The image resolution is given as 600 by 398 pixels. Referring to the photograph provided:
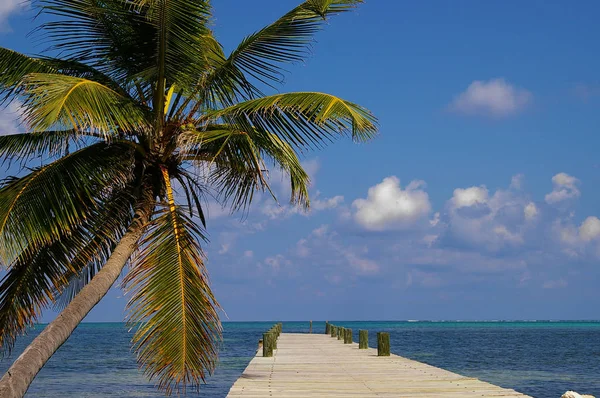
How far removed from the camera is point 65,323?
28.7 feet

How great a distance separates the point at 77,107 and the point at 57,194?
5.61ft

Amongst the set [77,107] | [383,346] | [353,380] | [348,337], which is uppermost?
[77,107]

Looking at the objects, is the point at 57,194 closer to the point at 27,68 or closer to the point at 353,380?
the point at 27,68

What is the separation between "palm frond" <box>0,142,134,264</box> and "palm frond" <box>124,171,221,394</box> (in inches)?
42.4

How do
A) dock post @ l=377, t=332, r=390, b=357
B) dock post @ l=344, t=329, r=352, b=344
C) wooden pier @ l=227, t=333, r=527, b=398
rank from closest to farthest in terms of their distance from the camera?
wooden pier @ l=227, t=333, r=527, b=398
dock post @ l=377, t=332, r=390, b=357
dock post @ l=344, t=329, r=352, b=344

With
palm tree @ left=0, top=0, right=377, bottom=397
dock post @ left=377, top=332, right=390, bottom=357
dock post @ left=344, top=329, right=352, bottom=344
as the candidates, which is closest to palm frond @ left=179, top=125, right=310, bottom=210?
palm tree @ left=0, top=0, right=377, bottom=397

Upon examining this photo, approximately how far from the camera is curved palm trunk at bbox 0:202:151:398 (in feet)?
25.8

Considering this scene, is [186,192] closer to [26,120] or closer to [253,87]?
[253,87]

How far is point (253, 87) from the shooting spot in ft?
36.0

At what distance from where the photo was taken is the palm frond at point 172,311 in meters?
9.09

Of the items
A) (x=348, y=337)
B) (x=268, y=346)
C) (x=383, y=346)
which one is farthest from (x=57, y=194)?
(x=348, y=337)

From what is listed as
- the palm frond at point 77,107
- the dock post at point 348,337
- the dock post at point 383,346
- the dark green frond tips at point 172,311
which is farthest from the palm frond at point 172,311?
the dock post at point 348,337

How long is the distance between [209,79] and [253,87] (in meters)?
0.72

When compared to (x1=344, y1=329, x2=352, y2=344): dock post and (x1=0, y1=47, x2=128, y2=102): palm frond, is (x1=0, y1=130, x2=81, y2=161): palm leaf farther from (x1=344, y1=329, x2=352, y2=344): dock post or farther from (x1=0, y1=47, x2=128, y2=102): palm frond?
(x1=344, y1=329, x2=352, y2=344): dock post
